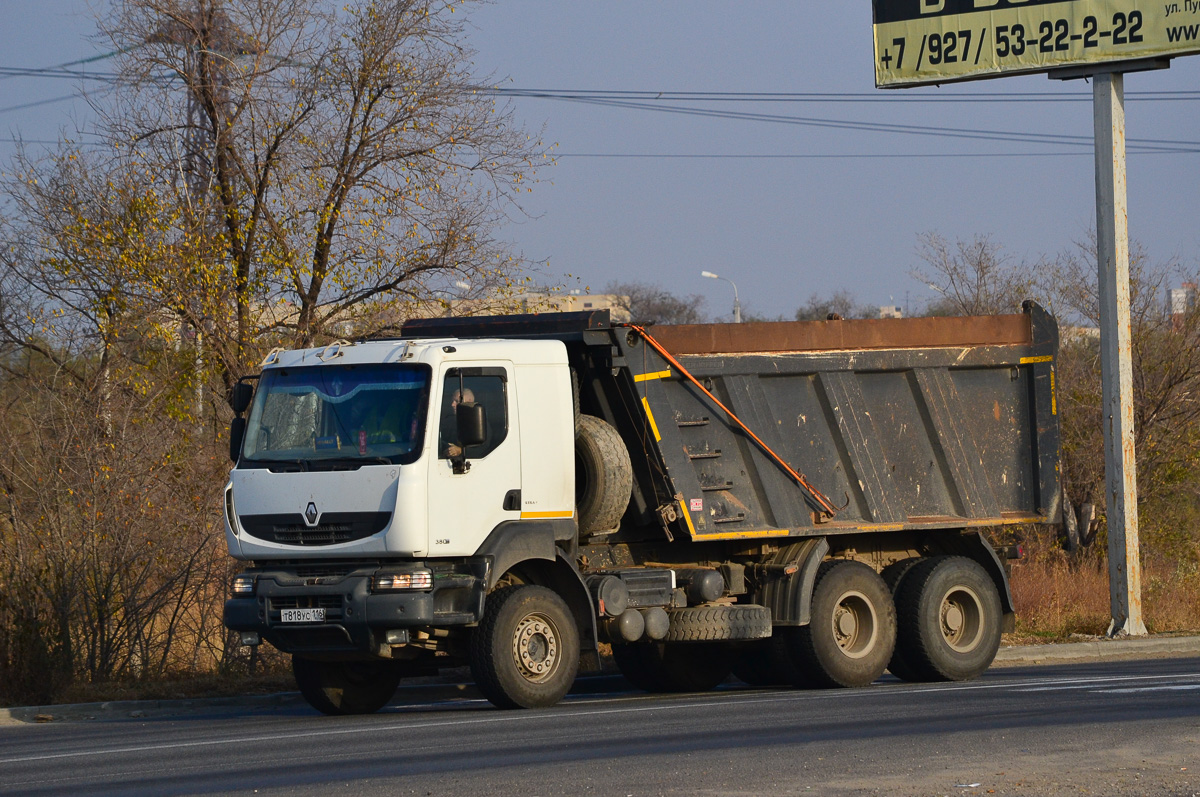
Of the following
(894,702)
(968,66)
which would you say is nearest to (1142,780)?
(894,702)

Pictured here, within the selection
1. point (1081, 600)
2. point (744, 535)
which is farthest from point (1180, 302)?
point (744, 535)

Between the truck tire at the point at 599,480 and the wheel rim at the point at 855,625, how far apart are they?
2405 mm

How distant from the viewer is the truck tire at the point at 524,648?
10.6 metres

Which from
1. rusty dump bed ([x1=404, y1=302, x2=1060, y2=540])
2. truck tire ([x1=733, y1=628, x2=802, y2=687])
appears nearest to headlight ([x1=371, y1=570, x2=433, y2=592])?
rusty dump bed ([x1=404, y1=302, x2=1060, y2=540])

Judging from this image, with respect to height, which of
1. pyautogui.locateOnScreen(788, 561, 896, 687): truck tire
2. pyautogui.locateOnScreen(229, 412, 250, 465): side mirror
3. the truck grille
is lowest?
pyautogui.locateOnScreen(788, 561, 896, 687): truck tire

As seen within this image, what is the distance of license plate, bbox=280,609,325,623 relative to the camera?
1048 cm

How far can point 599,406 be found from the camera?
39.7 feet

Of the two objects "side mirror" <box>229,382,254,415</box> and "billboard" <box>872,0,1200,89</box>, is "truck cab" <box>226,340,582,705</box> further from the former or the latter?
"billboard" <box>872,0,1200,89</box>

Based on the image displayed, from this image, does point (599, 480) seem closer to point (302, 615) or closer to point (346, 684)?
point (302, 615)

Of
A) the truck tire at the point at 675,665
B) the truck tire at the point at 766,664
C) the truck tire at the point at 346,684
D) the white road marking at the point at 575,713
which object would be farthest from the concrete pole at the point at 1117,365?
the truck tire at the point at 346,684

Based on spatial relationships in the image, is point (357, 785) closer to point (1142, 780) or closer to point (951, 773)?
point (951, 773)

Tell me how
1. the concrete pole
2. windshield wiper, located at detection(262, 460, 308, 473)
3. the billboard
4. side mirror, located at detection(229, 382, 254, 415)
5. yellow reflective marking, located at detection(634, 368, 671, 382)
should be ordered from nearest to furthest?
windshield wiper, located at detection(262, 460, 308, 473) < side mirror, located at detection(229, 382, 254, 415) < yellow reflective marking, located at detection(634, 368, 671, 382) < the billboard < the concrete pole

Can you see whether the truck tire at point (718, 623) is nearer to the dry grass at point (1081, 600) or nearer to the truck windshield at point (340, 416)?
the truck windshield at point (340, 416)

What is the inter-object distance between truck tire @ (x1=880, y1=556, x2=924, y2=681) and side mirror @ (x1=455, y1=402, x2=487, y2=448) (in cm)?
463
